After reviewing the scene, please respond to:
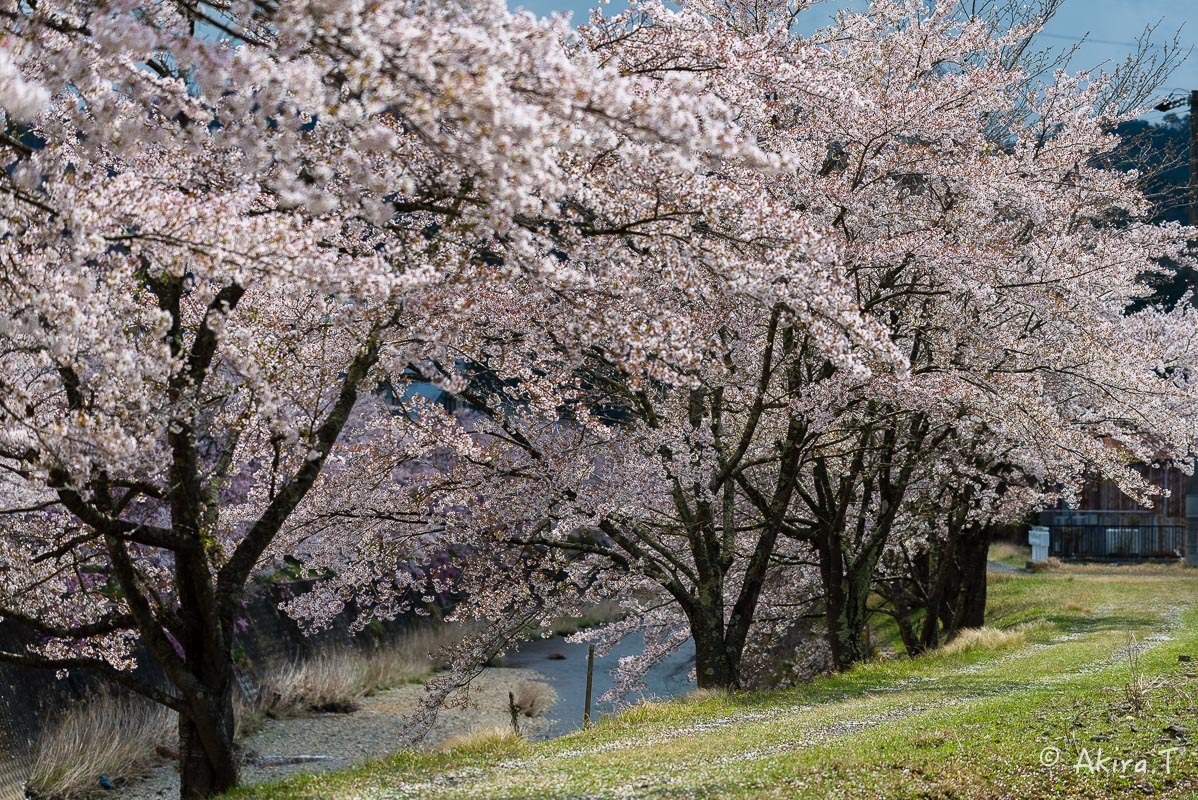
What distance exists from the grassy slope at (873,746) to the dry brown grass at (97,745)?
8432 millimetres

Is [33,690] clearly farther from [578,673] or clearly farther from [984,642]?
[578,673]

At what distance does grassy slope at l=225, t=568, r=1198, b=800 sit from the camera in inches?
279

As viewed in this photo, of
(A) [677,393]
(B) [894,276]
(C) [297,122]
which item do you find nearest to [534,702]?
(A) [677,393]

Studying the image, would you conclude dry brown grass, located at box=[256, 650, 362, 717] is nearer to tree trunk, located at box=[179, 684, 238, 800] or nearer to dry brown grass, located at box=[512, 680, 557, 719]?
dry brown grass, located at box=[512, 680, 557, 719]

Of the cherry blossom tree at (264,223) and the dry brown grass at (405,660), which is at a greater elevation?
the cherry blossom tree at (264,223)

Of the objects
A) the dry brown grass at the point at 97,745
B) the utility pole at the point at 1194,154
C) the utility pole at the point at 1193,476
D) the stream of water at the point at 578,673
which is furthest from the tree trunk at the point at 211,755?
the utility pole at the point at 1194,154

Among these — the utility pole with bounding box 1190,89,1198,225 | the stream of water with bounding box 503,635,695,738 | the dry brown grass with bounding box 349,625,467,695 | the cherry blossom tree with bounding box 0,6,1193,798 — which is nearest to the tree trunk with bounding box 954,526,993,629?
the cherry blossom tree with bounding box 0,6,1193,798

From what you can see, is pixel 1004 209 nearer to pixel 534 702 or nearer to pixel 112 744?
pixel 534 702

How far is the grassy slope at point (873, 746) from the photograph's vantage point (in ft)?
23.2

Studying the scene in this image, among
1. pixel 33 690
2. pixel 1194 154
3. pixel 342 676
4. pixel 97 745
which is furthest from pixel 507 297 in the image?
pixel 1194 154

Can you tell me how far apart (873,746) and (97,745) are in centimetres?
1359

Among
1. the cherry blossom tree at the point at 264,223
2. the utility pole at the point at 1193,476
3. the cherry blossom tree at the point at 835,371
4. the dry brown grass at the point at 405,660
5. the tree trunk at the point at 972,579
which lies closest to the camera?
the cherry blossom tree at the point at 264,223

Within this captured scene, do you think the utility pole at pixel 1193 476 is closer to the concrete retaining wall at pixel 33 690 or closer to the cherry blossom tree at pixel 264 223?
the cherry blossom tree at pixel 264 223

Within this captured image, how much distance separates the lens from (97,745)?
17.2 meters
